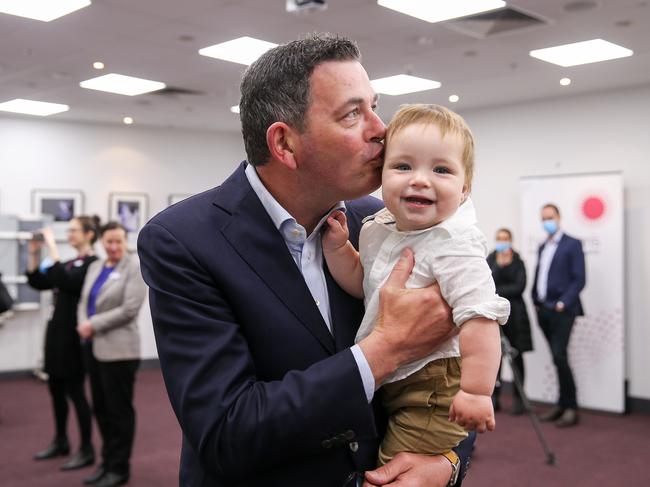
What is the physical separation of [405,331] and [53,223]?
363 inches

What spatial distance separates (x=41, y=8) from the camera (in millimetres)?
5230

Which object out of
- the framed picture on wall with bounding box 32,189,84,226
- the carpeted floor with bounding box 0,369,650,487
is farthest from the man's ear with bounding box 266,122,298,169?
the framed picture on wall with bounding box 32,189,84,226

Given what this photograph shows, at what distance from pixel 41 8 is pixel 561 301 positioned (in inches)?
209

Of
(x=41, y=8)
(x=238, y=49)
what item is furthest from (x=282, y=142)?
(x=238, y=49)

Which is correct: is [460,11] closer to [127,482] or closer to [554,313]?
[554,313]

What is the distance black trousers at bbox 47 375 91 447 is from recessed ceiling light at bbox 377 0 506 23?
3647mm

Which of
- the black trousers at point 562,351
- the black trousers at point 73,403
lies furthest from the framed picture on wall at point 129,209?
the black trousers at point 562,351

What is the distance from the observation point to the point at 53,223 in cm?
981

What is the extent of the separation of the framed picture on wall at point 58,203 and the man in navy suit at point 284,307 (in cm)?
887

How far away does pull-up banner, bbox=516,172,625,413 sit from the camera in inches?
299

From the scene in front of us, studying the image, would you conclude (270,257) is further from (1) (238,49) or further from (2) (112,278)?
(1) (238,49)

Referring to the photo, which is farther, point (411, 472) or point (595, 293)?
point (595, 293)

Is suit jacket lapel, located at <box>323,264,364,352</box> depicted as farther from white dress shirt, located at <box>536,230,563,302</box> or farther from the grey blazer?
white dress shirt, located at <box>536,230,563,302</box>

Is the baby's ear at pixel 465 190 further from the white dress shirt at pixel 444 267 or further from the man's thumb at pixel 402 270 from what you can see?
the man's thumb at pixel 402 270
